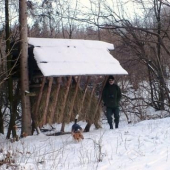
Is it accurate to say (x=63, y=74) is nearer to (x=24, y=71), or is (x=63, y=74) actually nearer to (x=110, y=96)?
(x=24, y=71)

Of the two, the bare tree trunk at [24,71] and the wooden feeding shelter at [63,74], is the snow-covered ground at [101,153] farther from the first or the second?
the wooden feeding shelter at [63,74]

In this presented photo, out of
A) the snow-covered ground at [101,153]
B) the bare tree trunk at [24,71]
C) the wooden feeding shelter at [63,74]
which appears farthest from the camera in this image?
the bare tree trunk at [24,71]

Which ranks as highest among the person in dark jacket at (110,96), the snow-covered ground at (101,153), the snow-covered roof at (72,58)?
the snow-covered roof at (72,58)

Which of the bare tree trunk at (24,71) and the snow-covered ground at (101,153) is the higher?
the bare tree trunk at (24,71)

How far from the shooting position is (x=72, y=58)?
9273 millimetres

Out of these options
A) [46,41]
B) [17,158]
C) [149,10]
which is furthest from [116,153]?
[149,10]

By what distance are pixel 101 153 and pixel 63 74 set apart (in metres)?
2.77

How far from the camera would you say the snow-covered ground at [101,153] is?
18.8 feet

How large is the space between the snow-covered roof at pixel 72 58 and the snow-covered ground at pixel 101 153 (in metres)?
1.77

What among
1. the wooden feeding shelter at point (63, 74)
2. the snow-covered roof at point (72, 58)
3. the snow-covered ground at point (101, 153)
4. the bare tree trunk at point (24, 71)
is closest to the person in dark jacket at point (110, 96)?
the wooden feeding shelter at point (63, 74)

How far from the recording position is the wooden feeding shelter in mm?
8875

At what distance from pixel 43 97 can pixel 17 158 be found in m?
3.06

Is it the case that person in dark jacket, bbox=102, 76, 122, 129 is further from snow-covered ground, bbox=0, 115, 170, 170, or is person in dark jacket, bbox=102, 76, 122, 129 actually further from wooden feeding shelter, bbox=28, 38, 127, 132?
snow-covered ground, bbox=0, 115, 170, 170

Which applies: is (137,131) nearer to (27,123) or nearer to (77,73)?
(77,73)
